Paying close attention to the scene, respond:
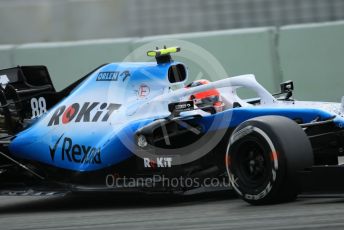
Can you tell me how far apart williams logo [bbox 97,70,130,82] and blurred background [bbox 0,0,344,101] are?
2.60m

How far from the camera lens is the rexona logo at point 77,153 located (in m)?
7.71

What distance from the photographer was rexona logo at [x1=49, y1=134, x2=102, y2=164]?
7.71 metres

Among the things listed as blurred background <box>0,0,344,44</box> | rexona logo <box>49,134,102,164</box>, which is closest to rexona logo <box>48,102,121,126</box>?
rexona logo <box>49,134,102,164</box>

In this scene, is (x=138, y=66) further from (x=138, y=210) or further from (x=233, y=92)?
(x=138, y=210)

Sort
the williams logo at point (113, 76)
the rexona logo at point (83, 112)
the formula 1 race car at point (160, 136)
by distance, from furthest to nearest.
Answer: the williams logo at point (113, 76), the rexona logo at point (83, 112), the formula 1 race car at point (160, 136)

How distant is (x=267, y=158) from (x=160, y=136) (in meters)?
1.29

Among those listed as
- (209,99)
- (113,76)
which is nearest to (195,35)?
(113,76)

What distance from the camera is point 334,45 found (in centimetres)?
1123

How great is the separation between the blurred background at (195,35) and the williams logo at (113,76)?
2.60 metres

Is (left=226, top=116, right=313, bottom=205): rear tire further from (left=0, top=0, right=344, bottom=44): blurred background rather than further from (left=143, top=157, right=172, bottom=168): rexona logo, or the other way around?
(left=0, top=0, right=344, bottom=44): blurred background

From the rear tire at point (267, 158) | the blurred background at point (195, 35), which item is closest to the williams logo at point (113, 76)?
the rear tire at point (267, 158)

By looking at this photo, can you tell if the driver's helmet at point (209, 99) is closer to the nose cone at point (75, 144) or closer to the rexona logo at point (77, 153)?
the nose cone at point (75, 144)

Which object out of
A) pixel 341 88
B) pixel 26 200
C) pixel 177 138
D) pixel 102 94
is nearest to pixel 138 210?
pixel 177 138

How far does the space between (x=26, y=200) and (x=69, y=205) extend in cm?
103
